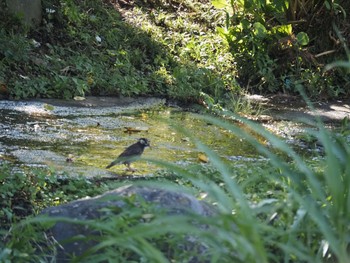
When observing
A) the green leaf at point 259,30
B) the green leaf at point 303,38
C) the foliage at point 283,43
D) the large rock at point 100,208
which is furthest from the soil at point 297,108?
the large rock at point 100,208

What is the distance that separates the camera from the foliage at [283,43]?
11.2 metres

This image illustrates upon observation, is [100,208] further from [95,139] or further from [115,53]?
[115,53]

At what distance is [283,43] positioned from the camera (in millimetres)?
11383

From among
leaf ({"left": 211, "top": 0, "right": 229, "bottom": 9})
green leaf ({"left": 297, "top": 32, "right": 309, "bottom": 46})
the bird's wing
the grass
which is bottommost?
green leaf ({"left": 297, "top": 32, "right": 309, "bottom": 46})

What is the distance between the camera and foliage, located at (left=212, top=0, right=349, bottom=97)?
36.9 ft

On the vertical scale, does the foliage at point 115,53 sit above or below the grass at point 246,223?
A: below

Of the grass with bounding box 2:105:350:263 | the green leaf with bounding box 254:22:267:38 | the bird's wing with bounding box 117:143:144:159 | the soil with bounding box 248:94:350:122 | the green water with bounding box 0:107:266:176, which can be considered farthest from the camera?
the green leaf with bounding box 254:22:267:38

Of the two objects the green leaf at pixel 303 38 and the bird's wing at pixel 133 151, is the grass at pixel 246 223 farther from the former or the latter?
the green leaf at pixel 303 38

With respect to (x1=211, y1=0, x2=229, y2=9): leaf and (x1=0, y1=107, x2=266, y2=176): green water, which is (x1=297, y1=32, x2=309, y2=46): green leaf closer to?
(x1=211, y1=0, x2=229, y2=9): leaf

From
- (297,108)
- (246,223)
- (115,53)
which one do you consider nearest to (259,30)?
(297,108)

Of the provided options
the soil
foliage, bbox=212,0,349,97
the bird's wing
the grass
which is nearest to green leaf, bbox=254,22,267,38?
foliage, bbox=212,0,349,97

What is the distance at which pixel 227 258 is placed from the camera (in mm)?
2781

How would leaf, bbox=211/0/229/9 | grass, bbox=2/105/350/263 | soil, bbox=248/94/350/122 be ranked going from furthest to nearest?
leaf, bbox=211/0/229/9 → soil, bbox=248/94/350/122 → grass, bbox=2/105/350/263

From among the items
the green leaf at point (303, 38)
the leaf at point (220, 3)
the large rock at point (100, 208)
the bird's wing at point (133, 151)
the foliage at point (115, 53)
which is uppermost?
the large rock at point (100, 208)
